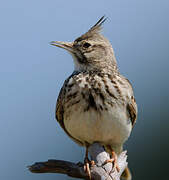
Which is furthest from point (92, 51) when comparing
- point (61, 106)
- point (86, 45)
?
point (61, 106)

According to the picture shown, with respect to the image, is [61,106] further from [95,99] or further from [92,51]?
[92,51]

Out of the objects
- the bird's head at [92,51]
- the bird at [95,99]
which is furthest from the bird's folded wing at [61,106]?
the bird's head at [92,51]

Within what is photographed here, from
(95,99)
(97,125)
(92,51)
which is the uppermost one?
(92,51)

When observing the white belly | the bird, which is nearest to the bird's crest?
the bird

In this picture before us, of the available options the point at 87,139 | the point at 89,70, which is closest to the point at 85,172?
the point at 87,139

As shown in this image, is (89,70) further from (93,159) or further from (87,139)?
(93,159)

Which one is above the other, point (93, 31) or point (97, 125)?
point (93, 31)

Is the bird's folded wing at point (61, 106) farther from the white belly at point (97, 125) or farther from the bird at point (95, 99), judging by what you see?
the white belly at point (97, 125)
